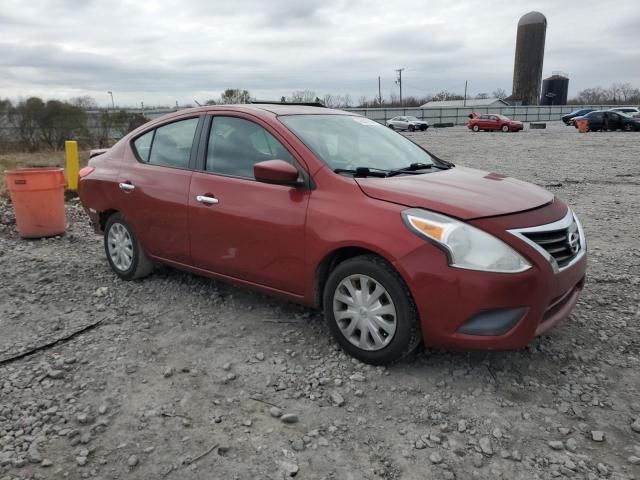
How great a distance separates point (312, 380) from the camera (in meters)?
3.26

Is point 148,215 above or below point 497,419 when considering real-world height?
above

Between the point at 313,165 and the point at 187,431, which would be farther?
the point at 313,165

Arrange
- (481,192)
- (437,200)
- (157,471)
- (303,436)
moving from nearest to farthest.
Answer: (157,471) → (303,436) → (437,200) → (481,192)

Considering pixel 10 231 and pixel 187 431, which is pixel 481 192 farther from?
pixel 10 231

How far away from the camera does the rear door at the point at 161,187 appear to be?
170 inches

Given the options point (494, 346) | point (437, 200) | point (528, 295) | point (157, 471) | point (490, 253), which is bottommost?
point (157, 471)

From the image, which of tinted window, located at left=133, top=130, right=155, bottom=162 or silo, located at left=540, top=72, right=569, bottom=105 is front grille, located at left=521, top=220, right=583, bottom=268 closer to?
tinted window, located at left=133, top=130, right=155, bottom=162

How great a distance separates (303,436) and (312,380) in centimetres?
55

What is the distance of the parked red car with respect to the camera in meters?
2.96

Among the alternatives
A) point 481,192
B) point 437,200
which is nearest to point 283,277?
point 437,200

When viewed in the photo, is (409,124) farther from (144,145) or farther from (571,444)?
(571,444)

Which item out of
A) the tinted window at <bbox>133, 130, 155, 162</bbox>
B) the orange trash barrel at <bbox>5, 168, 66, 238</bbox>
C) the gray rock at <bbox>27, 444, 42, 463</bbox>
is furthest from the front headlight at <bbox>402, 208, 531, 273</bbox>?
the orange trash barrel at <bbox>5, 168, 66, 238</bbox>

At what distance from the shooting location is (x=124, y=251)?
198 inches

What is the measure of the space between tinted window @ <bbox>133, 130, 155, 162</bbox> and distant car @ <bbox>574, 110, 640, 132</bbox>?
33.5 m
